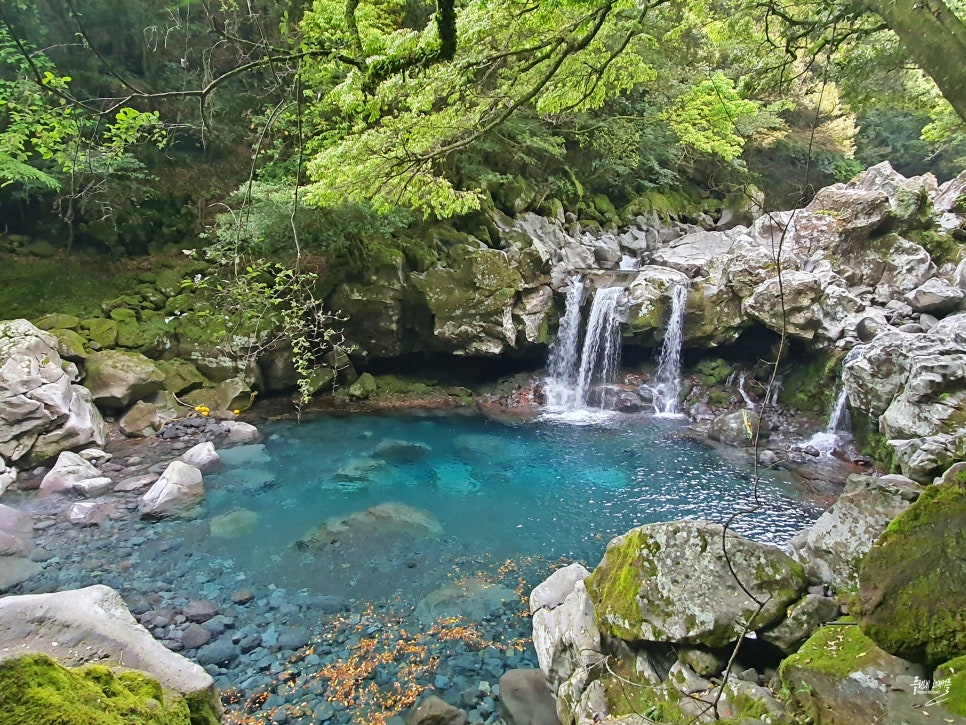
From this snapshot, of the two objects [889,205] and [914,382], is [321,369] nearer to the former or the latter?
[914,382]

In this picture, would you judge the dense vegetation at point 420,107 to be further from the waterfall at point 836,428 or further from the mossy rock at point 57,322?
the waterfall at point 836,428

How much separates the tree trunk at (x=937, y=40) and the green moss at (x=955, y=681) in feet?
8.97

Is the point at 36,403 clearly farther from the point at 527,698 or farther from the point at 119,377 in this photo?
the point at 527,698

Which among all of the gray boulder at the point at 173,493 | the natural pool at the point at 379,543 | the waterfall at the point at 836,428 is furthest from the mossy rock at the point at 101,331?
the waterfall at the point at 836,428

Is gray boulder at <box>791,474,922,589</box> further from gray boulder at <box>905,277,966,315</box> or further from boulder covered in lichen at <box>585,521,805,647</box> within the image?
gray boulder at <box>905,277,966,315</box>

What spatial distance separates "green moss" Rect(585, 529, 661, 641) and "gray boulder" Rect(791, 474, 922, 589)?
1341mm

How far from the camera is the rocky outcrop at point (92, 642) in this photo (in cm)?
318

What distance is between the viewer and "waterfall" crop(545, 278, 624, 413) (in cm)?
1509

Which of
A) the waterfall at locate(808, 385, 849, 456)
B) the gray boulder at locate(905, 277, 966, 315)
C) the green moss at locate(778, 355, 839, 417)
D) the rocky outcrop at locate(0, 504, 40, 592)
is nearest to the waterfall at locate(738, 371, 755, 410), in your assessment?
the green moss at locate(778, 355, 839, 417)

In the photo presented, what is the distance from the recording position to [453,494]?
9.50 metres

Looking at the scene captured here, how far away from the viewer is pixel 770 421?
508 inches

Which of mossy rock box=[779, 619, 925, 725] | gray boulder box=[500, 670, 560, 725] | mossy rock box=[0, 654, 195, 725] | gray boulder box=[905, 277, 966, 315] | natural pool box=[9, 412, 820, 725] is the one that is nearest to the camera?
mossy rock box=[0, 654, 195, 725]

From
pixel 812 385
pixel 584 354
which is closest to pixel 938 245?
pixel 812 385

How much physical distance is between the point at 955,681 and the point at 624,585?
2.27m
